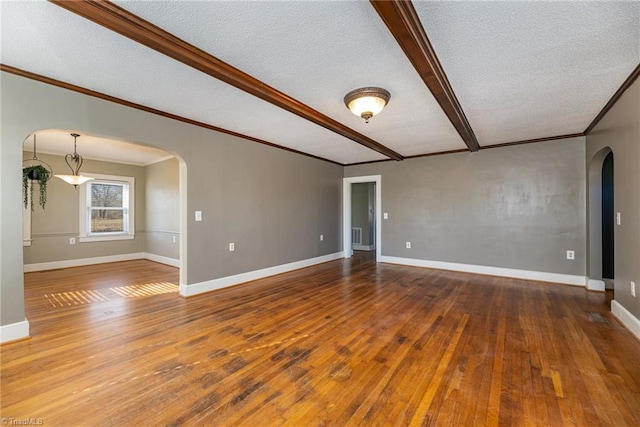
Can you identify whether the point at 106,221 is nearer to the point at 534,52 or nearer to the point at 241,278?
the point at 241,278

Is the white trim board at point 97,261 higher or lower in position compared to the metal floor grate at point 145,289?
higher

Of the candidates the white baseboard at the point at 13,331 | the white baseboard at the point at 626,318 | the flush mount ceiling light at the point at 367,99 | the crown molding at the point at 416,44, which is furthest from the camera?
the flush mount ceiling light at the point at 367,99

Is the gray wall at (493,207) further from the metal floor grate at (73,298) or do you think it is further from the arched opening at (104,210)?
the metal floor grate at (73,298)

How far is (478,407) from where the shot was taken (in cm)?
158

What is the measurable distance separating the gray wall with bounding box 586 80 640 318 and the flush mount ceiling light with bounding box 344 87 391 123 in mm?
2215

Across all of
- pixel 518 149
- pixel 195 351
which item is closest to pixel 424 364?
pixel 195 351

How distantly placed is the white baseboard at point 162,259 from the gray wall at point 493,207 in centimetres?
455

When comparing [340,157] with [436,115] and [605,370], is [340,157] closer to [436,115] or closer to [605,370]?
[436,115]

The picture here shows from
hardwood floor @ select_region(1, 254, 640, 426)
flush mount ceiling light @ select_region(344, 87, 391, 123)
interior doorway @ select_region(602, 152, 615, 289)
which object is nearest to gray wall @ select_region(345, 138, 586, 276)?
interior doorway @ select_region(602, 152, 615, 289)

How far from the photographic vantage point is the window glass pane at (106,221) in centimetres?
604

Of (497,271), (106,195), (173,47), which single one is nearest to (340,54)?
(173,47)

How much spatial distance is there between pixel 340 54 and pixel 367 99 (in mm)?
630

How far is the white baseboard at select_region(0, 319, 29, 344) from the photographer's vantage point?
2.30 meters

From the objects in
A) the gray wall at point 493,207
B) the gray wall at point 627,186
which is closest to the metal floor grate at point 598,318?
the gray wall at point 627,186
